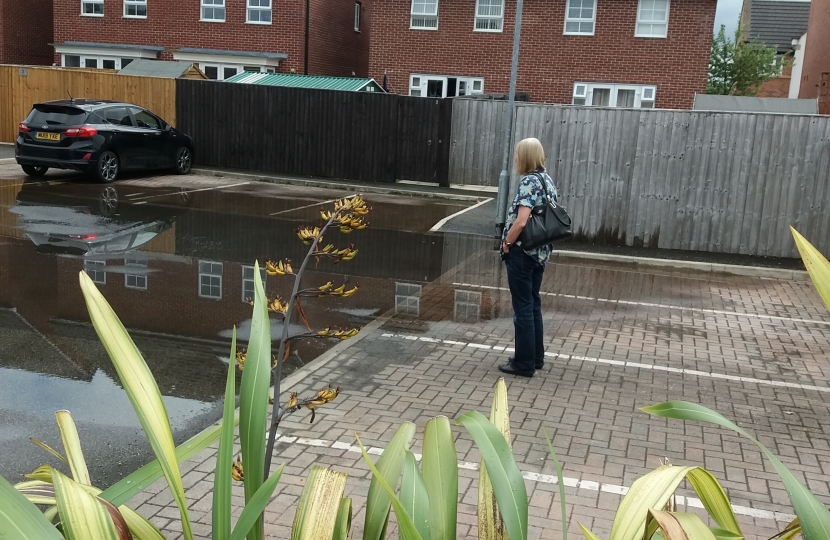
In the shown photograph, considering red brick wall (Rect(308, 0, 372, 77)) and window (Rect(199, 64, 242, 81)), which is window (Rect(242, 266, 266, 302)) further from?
red brick wall (Rect(308, 0, 372, 77))

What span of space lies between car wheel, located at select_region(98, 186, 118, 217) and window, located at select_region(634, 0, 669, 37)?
1533cm

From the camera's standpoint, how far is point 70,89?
74.8 ft

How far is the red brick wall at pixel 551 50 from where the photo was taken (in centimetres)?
2445

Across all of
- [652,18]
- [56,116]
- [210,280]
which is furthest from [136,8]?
[210,280]

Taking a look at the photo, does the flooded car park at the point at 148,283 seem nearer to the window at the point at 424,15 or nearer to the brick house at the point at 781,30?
the window at the point at 424,15

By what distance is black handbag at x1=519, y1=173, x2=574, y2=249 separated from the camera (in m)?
6.60

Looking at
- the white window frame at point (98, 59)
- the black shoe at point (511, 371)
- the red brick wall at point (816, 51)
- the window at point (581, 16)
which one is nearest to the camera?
the black shoe at point (511, 371)

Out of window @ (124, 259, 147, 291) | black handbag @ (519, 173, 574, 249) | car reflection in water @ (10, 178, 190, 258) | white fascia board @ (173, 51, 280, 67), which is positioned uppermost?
white fascia board @ (173, 51, 280, 67)

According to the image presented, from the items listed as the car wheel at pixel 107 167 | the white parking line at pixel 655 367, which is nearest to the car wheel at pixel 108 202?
the car wheel at pixel 107 167

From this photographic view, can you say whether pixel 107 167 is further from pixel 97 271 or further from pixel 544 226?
pixel 544 226

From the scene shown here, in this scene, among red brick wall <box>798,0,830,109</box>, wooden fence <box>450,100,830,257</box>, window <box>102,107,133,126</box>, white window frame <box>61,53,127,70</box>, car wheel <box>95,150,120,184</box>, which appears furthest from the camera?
white window frame <box>61,53,127,70</box>

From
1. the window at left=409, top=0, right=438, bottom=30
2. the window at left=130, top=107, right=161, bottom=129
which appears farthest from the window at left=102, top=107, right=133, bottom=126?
the window at left=409, top=0, right=438, bottom=30

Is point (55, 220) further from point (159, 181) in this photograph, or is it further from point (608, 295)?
point (608, 295)

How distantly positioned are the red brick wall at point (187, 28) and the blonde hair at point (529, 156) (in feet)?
73.5
